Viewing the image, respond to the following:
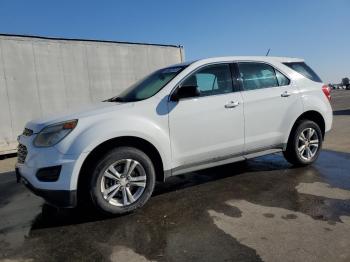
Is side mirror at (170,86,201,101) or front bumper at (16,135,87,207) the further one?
side mirror at (170,86,201,101)

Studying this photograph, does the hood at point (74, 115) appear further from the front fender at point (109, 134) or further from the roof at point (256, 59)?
the roof at point (256, 59)

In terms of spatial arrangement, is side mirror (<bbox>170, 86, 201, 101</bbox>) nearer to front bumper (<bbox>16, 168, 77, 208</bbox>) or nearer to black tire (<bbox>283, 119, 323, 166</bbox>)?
front bumper (<bbox>16, 168, 77, 208</bbox>)

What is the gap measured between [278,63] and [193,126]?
6.42 ft

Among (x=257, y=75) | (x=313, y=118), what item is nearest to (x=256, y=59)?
(x=257, y=75)

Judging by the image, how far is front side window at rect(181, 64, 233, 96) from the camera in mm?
4777

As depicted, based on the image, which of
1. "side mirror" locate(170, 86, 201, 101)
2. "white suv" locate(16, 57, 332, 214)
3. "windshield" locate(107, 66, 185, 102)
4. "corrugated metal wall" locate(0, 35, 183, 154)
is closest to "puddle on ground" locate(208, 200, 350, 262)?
"white suv" locate(16, 57, 332, 214)

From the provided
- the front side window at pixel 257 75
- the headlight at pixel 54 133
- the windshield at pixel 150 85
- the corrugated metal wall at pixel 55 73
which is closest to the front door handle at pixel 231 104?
the front side window at pixel 257 75

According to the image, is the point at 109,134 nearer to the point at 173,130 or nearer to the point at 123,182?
the point at 123,182

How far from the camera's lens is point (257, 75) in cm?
534

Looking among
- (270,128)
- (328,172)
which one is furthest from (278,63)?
(328,172)

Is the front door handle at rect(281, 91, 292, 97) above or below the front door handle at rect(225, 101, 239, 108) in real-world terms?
above

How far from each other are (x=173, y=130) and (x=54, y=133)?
1.35 meters

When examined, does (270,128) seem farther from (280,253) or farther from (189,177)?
(280,253)

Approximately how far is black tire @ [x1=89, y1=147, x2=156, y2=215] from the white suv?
0.01 m
